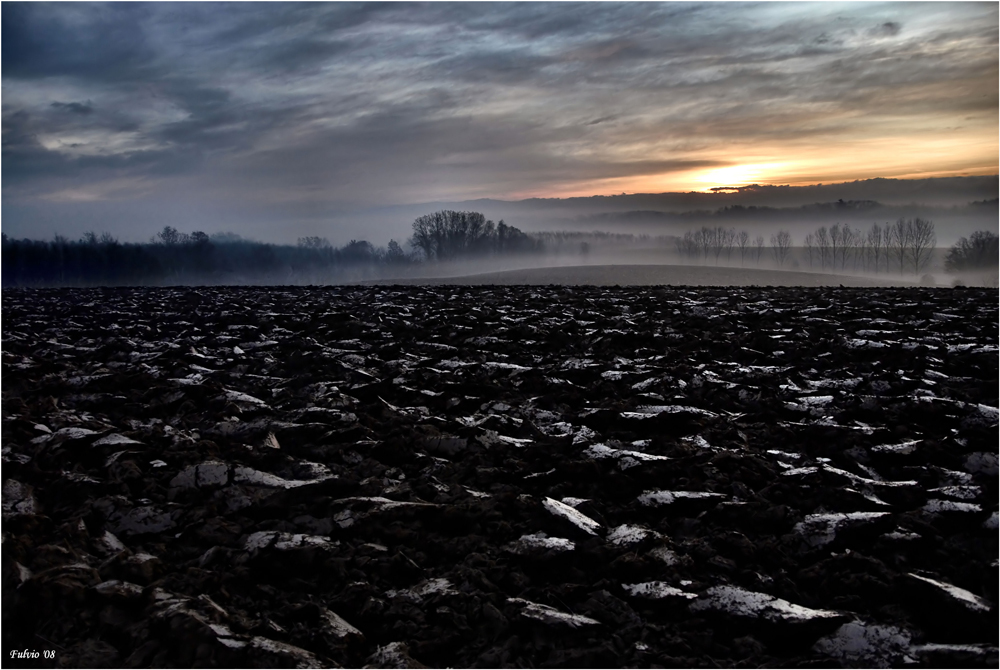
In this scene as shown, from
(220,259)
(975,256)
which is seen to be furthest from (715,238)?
(220,259)

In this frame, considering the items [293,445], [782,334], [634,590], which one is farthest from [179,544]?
[782,334]

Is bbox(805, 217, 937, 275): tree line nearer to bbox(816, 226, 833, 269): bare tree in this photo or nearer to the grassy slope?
bbox(816, 226, 833, 269): bare tree

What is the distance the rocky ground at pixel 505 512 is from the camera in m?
2.70

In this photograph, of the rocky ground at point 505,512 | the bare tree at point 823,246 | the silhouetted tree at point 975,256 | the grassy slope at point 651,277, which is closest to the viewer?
the rocky ground at point 505,512

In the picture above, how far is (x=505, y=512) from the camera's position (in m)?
3.79

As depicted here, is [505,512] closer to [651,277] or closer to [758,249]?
[651,277]

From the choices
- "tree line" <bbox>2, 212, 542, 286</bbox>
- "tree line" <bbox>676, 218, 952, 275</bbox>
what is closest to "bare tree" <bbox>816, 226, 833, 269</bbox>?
"tree line" <bbox>676, 218, 952, 275</bbox>

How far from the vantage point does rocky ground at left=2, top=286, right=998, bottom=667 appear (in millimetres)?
2697

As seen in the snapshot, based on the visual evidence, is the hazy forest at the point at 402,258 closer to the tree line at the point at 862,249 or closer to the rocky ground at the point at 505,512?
the tree line at the point at 862,249

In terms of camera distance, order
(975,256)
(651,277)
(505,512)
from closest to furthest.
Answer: (505,512), (651,277), (975,256)

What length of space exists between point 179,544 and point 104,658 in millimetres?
920

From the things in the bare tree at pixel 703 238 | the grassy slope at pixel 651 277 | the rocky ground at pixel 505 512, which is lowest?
the rocky ground at pixel 505 512

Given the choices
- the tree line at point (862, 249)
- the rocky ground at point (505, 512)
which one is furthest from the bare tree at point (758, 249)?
the rocky ground at point (505, 512)

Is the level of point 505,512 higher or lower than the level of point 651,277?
lower
